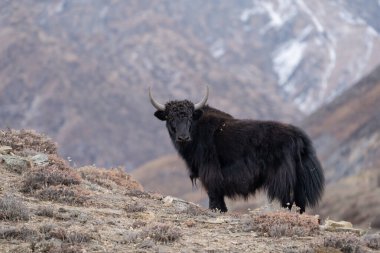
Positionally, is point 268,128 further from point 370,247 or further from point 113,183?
point 370,247

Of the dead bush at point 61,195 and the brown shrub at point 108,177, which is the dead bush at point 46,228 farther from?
the brown shrub at point 108,177

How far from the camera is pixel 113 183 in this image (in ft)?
46.8

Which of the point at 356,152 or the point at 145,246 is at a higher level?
the point at 356,152

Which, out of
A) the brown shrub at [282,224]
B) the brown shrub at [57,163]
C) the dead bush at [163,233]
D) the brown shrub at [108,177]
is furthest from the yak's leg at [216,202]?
the dead bush at [163,233]

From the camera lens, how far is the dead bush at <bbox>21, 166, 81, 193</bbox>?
11531mm

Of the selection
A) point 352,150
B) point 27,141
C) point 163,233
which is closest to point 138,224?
point 163,233

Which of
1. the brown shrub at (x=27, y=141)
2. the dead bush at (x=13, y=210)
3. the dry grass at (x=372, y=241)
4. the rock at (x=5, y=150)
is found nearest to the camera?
the dry grass at (x=372, y=241)

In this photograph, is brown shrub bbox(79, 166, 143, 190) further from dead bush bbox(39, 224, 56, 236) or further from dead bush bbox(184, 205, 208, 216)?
dead bush bbox(39, 224, 56, 236)

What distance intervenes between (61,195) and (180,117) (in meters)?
3.47

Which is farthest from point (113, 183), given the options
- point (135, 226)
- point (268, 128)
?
point (135, 226)

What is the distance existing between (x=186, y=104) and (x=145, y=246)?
5.76 metres

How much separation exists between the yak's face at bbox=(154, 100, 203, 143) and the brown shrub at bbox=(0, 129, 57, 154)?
216 cm

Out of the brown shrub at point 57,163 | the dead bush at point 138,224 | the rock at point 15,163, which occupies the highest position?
the brown shrub at point 57,163

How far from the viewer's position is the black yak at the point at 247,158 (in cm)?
1308
